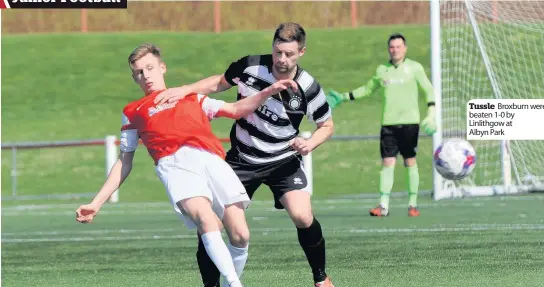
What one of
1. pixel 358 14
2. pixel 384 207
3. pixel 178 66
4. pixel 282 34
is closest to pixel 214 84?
pixel 282 34

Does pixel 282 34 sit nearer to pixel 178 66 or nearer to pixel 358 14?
pixel 178 66

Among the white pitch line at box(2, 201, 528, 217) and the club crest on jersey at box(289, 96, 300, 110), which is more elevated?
the club crest on jersey at box(289, 96, 300, 110)

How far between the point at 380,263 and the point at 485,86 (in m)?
8.82

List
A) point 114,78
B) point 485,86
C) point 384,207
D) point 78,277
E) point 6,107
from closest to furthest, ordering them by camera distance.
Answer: point 78,277
point 384,207
point 485,86
point 6,107
point 114,78

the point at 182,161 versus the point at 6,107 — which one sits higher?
the point at 182,161

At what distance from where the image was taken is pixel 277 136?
805 centimetres

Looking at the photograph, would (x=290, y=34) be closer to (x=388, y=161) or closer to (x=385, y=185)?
(x=385, y=185)

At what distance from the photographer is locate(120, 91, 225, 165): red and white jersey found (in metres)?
7.22

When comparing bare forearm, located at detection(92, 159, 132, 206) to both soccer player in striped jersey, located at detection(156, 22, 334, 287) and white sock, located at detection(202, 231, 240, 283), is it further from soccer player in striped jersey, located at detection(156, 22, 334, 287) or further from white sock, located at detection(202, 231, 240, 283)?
soccer player in striped jersey, located at detection(156, 22, 334, 287)

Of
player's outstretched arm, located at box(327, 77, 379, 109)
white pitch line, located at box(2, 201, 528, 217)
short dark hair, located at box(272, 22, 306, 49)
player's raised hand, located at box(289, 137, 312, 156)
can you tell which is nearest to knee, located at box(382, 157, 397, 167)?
player's outstretched arm, located at box(327, 77, 379, 109)

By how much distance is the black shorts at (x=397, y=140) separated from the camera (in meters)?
14.5

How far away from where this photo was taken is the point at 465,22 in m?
17.9

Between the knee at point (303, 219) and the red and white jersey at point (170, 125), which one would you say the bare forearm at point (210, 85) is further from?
the knee at point (303, 219)

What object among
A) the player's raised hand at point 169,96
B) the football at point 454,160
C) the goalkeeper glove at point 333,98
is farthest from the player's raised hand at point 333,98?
the player's raised hand at point 169,96
